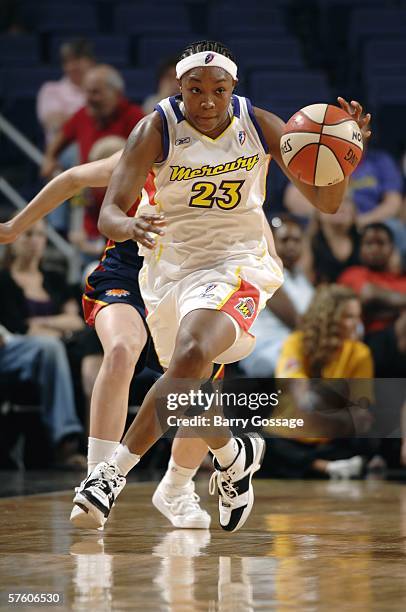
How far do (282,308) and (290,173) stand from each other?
10.8 feet

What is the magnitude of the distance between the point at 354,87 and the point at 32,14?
3.29m

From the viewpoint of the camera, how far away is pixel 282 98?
9.05 metres

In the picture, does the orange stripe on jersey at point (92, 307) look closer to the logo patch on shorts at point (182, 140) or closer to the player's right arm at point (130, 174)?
the player's right arm at point (130, 174)

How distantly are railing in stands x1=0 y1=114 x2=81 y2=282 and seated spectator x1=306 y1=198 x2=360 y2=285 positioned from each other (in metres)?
1.74

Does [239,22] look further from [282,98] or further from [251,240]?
[251,240]

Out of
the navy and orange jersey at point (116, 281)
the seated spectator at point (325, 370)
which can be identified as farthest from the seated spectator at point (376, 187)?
the navy and orange jersey at point (116, 281)

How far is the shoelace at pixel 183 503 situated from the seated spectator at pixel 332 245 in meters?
3.45

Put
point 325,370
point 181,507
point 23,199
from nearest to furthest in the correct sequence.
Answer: point 181,507, point 325,370, point 23,199

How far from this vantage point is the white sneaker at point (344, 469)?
→ 682cm

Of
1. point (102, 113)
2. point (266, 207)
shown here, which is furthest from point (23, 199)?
point (266, 207)

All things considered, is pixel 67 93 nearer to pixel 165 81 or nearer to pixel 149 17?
pixel 165 81

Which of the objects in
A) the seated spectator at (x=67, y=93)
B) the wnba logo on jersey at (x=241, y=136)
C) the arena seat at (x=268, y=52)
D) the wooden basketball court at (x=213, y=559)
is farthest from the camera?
the arena seat at (x=268, y=52)

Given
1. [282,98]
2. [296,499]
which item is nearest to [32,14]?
[282,98]

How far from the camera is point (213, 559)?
3250 mm
